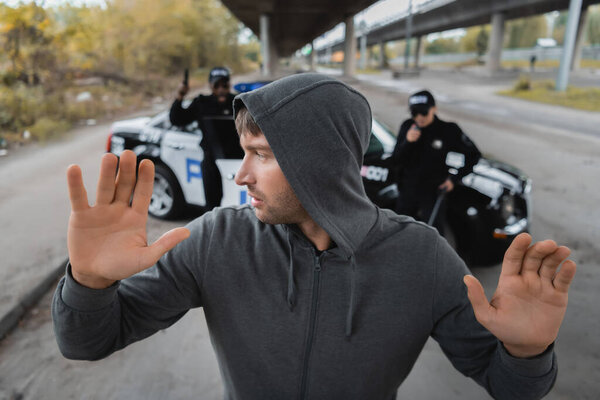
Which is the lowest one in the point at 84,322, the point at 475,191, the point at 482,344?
the point at 475,191

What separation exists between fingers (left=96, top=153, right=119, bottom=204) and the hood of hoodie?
344 millimetres

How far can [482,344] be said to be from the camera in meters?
1.12

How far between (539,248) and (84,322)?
42.3 inches

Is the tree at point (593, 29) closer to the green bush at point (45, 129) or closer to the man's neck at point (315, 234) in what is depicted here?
the green bush at point (45, 129)

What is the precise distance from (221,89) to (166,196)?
58.8 inches

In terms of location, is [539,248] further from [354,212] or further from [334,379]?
[334,379]

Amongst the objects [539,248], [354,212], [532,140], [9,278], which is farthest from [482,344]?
[532,140]

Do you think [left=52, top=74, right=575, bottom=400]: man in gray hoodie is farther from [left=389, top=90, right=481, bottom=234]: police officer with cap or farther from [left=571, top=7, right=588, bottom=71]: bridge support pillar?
[left=571, top=7, right=588, bottom=71]: bridge support pillar

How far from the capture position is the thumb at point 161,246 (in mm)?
993

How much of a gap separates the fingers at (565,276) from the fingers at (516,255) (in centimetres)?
8

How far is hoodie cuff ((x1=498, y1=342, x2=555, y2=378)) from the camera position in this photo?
100cm

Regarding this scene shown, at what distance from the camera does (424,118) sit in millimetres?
3549

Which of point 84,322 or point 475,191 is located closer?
point 84,322

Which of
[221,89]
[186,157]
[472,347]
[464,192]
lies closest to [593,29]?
[464,192]
